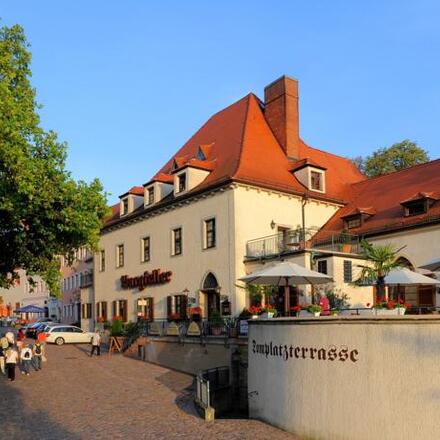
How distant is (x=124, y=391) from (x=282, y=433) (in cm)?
741

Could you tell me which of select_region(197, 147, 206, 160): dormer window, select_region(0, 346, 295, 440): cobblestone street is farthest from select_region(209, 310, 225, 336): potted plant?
select_region(197, 147, 206, 160): dormer window

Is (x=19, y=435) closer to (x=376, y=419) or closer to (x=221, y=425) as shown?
(x=221, y=425)

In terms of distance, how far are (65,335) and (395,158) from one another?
25.4 m

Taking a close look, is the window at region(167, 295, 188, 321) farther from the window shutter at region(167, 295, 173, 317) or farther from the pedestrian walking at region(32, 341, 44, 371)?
the pedestrian walking at region(32, 341, 44, 371)

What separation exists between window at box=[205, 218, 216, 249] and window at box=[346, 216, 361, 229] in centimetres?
669

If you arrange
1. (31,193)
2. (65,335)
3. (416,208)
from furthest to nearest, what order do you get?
(65,335), (416,208), (31,193)

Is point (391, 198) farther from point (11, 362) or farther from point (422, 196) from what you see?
point (11, 362)

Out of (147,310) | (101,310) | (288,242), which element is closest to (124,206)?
(147,310)

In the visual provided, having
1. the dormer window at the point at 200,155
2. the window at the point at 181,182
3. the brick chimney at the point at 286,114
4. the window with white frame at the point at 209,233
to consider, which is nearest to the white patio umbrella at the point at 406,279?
the window with white frame at the point at 209,233

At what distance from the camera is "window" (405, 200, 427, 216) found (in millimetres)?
26297

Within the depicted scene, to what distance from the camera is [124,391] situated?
2003cm

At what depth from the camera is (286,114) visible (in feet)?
111

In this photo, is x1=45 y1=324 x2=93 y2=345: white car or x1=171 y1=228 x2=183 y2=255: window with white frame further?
x1=45 y1=324 x2=93 y2=345: white car

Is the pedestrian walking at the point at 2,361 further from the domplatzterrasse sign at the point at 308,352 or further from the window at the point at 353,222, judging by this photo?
the window at the point at 353,222
